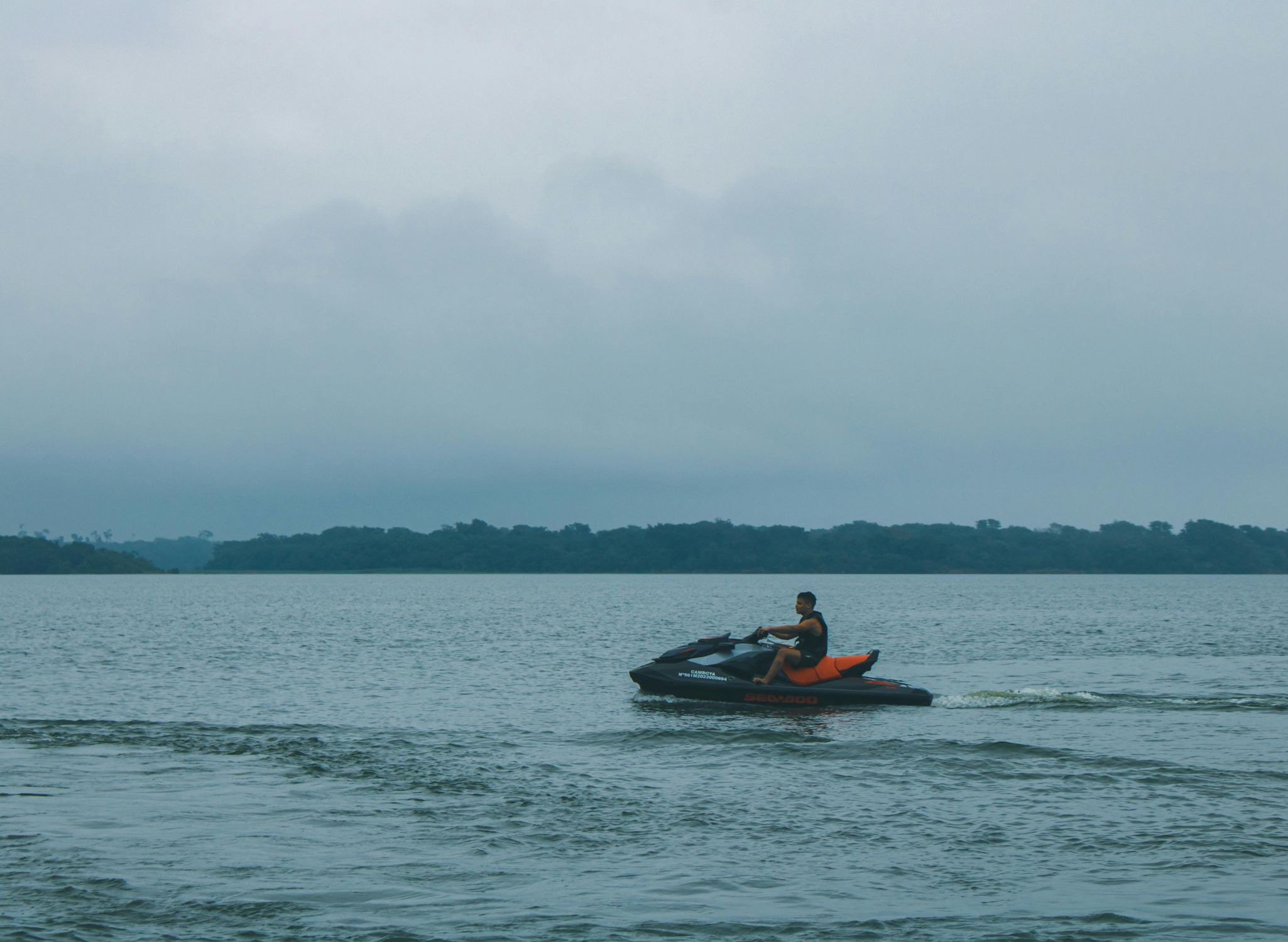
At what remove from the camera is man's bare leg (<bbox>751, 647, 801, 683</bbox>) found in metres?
21.9

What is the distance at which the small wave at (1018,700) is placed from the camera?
22.9m

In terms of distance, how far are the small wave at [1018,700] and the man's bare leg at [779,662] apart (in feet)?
10.2

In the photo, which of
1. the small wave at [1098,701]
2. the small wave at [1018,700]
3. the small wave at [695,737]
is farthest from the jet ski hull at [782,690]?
the small wave at [695,737]

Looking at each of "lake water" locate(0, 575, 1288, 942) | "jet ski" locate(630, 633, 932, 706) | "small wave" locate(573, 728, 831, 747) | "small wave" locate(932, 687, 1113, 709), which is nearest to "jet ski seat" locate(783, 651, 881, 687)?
"jet ski" locate(630, 633, 932, 706)

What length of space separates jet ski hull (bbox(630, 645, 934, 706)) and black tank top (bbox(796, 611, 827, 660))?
0.53 metres

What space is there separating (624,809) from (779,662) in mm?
8990

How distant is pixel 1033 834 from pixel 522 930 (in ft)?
18.3

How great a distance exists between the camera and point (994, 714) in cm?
2161

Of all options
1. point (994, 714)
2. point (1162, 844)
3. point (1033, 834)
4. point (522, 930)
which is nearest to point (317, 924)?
point (522, 930)

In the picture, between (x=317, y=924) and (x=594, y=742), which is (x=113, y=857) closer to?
(x=317, y=924)

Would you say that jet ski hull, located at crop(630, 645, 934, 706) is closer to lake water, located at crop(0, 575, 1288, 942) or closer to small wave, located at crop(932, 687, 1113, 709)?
lake water, located at crop(0, 575, 1288, 942)

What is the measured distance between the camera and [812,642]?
72.5ft

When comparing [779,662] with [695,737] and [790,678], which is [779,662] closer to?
[790,678]

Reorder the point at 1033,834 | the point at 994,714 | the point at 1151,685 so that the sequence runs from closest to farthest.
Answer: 1. the point at 1033,834
2. the point at 994,714
3. the point at 1151,685
